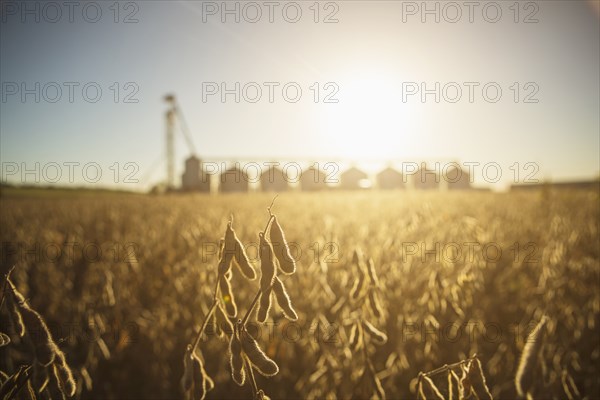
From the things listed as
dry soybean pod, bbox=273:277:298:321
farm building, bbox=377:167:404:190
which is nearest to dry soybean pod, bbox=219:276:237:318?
dry soybean pod, bbox=273:277:298:321

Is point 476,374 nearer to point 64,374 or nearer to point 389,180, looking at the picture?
point 64,374

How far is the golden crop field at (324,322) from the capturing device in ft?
3.19

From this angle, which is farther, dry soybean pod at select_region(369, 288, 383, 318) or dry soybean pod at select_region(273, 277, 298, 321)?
dry soybean pod at select_region(369, 288, 383, 318)

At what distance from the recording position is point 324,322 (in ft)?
7.57

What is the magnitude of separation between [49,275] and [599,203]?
480 inches

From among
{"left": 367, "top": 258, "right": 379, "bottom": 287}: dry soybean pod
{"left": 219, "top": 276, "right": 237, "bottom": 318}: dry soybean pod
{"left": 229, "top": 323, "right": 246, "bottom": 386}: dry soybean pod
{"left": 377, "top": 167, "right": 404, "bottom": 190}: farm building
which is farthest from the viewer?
{"left": 377, "top": 167, "right": 404, "bottom": 190}: farm building

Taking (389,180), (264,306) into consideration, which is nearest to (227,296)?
(264,306)

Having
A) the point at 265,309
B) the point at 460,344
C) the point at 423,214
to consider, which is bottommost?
the point at 460,344

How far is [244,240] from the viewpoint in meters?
6.17

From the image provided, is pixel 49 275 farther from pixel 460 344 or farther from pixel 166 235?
pixel 460 344

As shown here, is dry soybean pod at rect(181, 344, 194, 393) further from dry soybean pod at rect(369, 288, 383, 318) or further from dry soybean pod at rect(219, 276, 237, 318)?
dry soybean pod at rect(369, 288, 383, 318)

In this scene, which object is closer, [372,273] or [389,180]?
[372,273]

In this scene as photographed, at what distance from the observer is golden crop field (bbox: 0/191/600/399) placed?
973mm

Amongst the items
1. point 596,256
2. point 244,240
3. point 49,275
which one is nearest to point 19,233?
point 49,275
